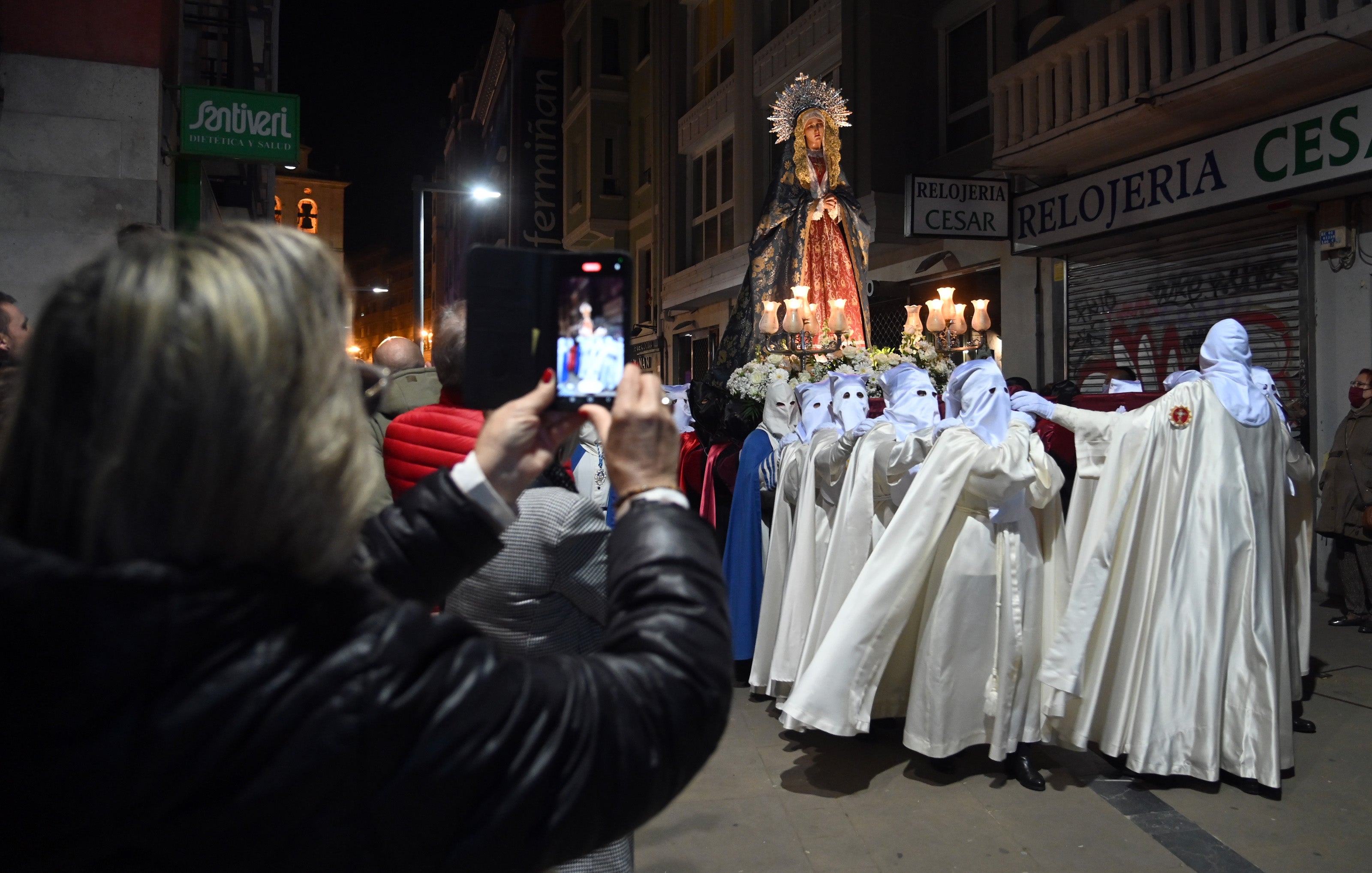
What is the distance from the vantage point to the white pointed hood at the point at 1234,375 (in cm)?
463

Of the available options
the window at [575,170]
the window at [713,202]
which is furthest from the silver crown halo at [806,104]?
the window at [575,170]

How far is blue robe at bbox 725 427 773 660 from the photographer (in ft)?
21.6

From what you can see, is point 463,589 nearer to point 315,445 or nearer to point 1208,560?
point 315,445

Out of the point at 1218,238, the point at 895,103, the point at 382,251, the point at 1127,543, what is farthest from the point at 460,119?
the point at 1127,543

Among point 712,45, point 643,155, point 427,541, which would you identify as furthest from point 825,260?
point 643,155

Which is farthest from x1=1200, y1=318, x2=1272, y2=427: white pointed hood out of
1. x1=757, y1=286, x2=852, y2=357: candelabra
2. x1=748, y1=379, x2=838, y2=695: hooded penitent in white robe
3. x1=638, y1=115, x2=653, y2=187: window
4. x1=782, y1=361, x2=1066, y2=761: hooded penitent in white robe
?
x1=638, y1=115, x2=653, y2=187: window

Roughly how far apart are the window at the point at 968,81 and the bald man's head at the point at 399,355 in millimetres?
9243

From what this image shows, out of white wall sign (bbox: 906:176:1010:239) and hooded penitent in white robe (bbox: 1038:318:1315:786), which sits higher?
white wall sign (bbox: 906:176:1010:239)

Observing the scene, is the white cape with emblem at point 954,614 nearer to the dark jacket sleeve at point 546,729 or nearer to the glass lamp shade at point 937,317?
the glass lamp shade at point 937,317

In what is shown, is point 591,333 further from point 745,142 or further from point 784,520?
point 745,142

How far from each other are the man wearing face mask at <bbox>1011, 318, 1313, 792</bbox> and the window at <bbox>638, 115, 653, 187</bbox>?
19232 mm

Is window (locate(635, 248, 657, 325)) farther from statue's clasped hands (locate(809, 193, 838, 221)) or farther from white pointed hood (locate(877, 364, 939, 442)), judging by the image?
white pointed hood (locate(877, 364, 939, 442))

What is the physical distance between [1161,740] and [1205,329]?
6223 mm

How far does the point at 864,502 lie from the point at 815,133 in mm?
6329
